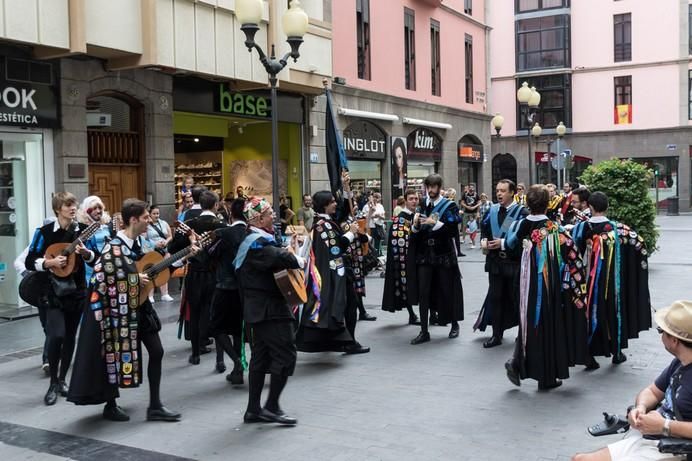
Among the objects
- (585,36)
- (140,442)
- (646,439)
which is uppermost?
(585,36)

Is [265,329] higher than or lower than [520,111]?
lower

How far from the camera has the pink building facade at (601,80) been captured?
1677 inches

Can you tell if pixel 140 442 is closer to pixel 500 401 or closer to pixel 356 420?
pixel 356 420

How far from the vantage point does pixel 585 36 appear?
45.7 meters

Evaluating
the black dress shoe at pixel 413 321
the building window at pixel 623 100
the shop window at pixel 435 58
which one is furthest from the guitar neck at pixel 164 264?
the building window at pixel 623 100

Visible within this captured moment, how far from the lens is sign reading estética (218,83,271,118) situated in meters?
16.0

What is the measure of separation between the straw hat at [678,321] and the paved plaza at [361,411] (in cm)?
190

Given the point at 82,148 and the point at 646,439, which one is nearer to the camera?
the point at 646,439

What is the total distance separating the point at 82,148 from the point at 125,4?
249 cm

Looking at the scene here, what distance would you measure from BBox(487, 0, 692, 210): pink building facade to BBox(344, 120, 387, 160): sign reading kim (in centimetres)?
2140

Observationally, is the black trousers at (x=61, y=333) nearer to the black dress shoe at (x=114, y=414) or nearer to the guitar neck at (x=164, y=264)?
the black dress shoe at (x=114, y=414)

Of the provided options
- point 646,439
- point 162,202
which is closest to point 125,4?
point 162,202

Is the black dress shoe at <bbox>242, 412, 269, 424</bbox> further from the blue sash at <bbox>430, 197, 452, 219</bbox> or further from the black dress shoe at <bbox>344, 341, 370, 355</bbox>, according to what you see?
the blue sash at <bbox>430, 197, 452, 219</bbox>

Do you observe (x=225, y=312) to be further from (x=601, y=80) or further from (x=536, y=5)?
(x=536, y=5)
